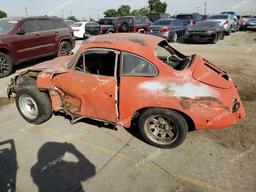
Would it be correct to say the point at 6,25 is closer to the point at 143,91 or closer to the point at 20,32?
the point at 20,32

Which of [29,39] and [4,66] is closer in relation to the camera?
[4,66]

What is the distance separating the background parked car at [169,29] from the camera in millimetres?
17156

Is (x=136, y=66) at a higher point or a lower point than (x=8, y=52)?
higher

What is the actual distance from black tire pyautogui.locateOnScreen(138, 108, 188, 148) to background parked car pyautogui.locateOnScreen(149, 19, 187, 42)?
44.1 ft

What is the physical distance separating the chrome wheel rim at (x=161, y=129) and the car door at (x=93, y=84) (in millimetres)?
617

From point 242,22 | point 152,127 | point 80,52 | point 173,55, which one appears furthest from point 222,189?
point 242,22

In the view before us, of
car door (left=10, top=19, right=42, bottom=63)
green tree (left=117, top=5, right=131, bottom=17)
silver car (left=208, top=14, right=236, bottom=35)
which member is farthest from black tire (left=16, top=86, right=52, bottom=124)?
green tree (left=117, top=5, right=131, bottom=17)

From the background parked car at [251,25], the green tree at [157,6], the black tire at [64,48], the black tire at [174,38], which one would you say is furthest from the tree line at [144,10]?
the black tire at [64,48]

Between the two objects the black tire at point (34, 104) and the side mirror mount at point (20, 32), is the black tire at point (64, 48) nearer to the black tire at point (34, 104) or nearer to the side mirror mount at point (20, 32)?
the side mirror mount at point (20, 32)

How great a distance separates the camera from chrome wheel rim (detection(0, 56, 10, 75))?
8773 millimetres

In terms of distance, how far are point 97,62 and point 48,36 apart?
6318 millimetres

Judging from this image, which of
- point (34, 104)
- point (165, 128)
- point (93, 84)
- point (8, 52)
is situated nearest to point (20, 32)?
point (8, 52)

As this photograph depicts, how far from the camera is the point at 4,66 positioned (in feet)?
29.0

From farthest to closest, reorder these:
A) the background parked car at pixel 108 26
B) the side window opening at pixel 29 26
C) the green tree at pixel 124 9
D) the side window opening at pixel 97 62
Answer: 1. the green tree at pixel 124 9
2. the background parked car at pixel 108 26
3. the side window opening at pixel 29 26
4. the side window opening at pixel 97 62
